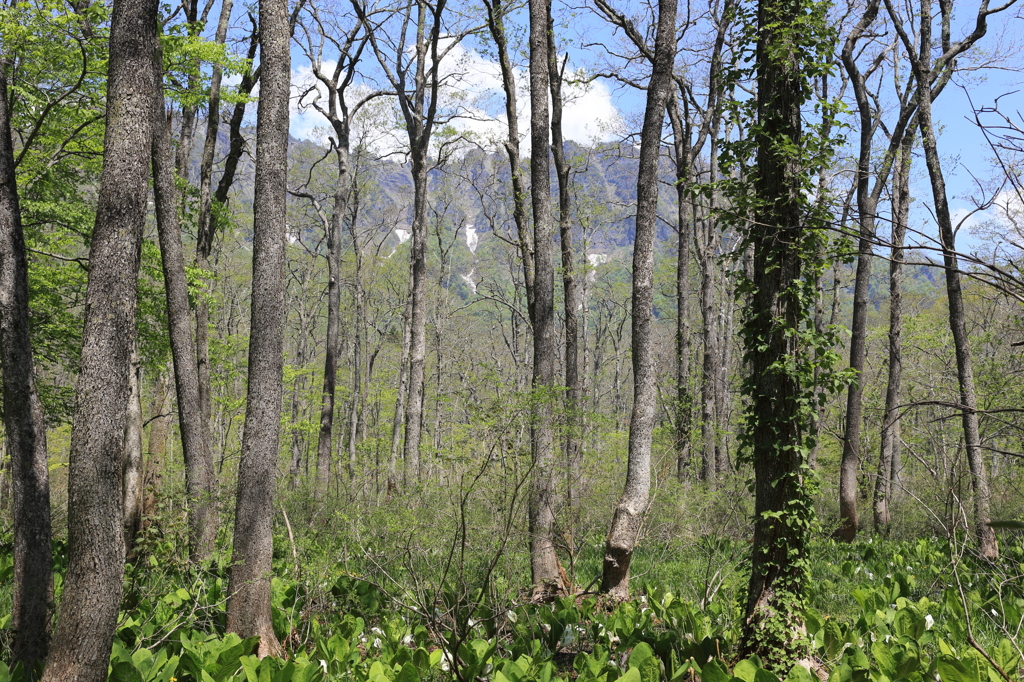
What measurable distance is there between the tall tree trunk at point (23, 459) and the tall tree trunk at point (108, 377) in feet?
3.89

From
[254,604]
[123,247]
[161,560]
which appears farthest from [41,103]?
[254,604]

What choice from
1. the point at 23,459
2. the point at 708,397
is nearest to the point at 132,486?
the point at 23,459

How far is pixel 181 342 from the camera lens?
8023 millimetres

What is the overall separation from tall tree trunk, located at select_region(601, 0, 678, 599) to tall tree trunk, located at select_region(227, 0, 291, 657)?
11.4 feet

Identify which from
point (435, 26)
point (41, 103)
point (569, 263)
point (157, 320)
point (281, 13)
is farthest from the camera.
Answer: point (435, 26)

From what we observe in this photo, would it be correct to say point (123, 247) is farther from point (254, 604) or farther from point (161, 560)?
point (161, 560)

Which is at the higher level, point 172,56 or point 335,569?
point 172,56

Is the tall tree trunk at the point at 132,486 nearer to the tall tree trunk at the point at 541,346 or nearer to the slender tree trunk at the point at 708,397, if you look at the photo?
the tall tree trunk at the point at 541,346

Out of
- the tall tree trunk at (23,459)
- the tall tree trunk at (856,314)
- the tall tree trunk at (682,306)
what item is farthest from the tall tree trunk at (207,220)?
the tall tree trunk at (856,314)

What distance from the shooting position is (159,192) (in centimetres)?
791

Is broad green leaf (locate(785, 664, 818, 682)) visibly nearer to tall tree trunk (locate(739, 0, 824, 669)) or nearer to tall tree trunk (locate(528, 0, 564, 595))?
tall tree trunk (locate(739, 0, 824, 669))

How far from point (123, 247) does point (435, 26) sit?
1028cm

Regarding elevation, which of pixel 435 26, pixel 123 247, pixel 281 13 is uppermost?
pixel 435 26

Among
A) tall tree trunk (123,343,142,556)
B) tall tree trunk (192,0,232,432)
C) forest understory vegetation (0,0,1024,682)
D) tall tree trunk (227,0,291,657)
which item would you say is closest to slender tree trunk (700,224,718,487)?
forest understory vegetation (0,0,1024,682)
